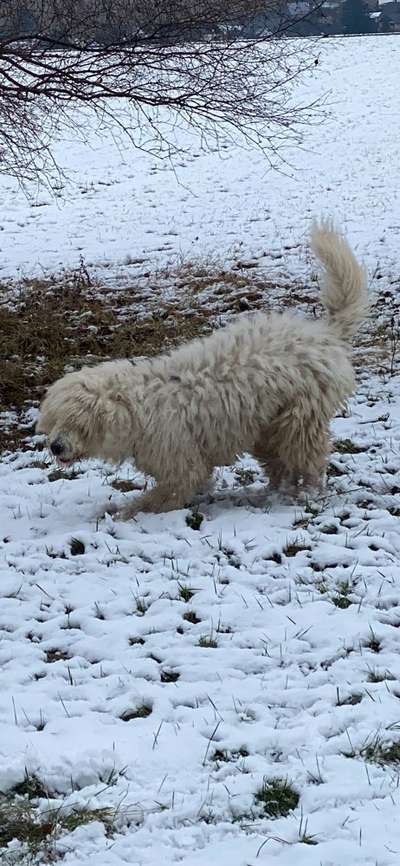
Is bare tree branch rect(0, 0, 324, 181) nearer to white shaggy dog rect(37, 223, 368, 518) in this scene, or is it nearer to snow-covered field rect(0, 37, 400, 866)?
snow-covered field rect(0, 37, 400, 866)

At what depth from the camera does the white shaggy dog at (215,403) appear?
5.61 m

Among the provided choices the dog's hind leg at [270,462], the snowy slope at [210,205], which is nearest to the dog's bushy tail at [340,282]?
the dog's hind leg at [270,462]

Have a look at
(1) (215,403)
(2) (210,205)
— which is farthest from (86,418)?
(2) (210,205)

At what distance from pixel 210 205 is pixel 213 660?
1404 centimetres

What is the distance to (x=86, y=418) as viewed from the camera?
5496 millimetres

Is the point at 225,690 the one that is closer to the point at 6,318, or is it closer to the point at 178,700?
the point at 178,700

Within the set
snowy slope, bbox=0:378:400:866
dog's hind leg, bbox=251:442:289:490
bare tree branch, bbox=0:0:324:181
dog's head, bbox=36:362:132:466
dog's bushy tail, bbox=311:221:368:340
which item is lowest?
snowy slope, bbox=0:378:400:866

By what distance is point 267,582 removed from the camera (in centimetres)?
469

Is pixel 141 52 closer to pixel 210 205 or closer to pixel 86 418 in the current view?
pixel 86 418

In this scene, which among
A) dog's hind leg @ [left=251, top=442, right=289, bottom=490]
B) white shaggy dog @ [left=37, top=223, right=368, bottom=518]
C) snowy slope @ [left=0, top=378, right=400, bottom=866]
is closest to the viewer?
snowy slope @ [left=0, top=378, right=400, bottom=866]

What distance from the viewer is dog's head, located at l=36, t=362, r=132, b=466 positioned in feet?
18.0

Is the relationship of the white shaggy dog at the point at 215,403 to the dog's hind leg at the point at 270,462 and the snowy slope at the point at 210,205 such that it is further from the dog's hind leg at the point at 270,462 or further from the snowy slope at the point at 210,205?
the snowy slope at the point at 210,205

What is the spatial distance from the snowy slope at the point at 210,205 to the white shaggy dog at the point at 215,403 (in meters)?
5.94

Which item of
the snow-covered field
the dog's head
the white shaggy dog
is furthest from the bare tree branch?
the dog's head
